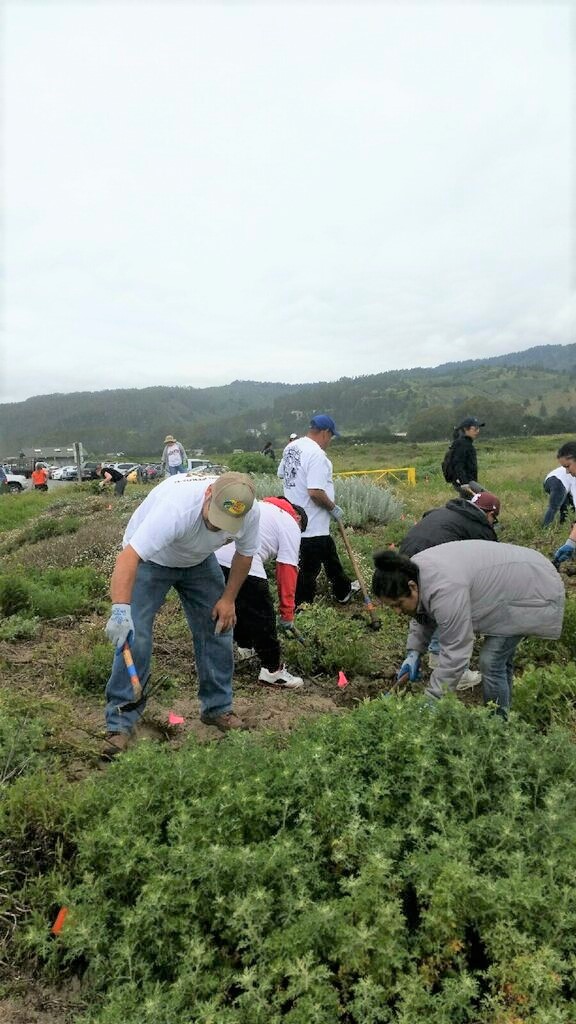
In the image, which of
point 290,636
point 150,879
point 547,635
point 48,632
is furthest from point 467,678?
point 48,632

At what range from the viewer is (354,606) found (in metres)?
6.65

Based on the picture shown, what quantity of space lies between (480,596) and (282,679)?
1858 mm

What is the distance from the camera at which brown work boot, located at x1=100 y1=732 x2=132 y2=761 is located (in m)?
3.35

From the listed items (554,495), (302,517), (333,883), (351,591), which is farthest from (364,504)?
(333,883)

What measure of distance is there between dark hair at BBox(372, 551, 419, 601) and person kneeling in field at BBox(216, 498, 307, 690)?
1543mm

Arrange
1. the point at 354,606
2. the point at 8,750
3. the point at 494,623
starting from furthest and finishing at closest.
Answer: the point at 354,606 → the point at 494,623 → the point at 8,750

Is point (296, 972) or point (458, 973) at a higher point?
point (296, 972)

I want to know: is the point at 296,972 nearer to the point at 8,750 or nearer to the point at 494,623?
the point at 8,750

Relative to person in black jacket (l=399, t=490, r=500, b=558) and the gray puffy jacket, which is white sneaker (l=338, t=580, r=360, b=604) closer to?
person in black jacket (l=399, t=490, r=500, b=558)

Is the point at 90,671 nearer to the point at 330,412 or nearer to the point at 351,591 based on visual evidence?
the point at 351,591

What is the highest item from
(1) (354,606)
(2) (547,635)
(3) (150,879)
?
(2) (547,635)

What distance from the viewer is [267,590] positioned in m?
4.75

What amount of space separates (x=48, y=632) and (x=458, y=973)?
184 inches

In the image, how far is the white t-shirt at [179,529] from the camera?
340 centimetres
